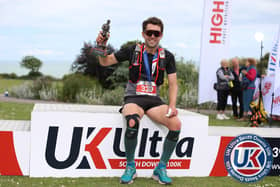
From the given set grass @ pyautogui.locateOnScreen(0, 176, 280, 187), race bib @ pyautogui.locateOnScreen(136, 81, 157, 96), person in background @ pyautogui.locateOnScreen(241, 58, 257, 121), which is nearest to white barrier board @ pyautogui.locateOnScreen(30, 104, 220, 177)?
grass @ pyautogui.locateOnScreen(0, 176, 280, 187)

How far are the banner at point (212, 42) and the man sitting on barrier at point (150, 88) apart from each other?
298 inches

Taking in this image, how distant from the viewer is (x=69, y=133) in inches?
175

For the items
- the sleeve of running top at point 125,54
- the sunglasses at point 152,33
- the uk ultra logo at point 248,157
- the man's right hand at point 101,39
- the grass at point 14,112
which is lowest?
the grass at point 14,112

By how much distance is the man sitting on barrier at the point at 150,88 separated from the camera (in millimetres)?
4363

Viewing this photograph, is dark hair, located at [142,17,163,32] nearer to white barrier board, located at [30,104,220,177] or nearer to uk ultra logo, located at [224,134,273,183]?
white barrier board, located at [30,104,220,177]

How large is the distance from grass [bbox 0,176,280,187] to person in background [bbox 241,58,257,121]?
252 inches

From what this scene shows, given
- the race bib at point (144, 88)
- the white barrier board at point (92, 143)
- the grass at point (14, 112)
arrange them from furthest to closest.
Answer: the grass at point (14, 112) → the race bib at point (144, 88) → the white barrier board at point (92, 143)

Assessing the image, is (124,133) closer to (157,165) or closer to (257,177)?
(157,165)

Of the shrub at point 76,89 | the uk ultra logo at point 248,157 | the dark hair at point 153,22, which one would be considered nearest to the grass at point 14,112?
the shrub at point 76,89

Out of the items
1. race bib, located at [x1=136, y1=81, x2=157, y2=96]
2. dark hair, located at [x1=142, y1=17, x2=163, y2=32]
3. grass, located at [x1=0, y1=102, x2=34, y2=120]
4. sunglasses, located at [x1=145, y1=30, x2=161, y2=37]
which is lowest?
grass, located at [x1=0, y1=102, x2=34, y2=120]

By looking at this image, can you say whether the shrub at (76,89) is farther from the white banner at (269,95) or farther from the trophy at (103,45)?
the trophy at (103,45)

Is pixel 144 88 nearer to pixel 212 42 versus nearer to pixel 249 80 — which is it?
pixel 249 80

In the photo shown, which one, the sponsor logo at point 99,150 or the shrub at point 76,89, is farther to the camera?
the shrub at point 76,89

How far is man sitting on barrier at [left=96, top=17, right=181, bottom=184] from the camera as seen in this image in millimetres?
4363
